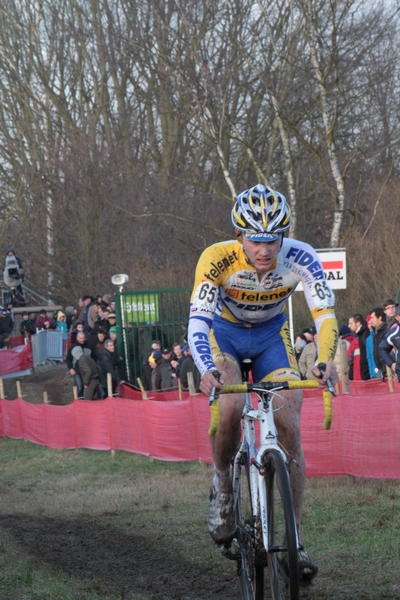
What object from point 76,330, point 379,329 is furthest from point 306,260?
point 76,330

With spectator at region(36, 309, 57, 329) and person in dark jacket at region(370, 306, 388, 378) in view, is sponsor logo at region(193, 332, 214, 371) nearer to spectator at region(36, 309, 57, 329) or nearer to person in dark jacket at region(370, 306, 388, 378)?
person in dark jacket at region(370, 306, 388, 378)

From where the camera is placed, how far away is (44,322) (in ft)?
105

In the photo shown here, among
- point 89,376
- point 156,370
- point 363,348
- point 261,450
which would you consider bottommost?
point 89,376

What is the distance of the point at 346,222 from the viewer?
1232 inches

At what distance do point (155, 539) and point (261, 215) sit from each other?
4.15 meters

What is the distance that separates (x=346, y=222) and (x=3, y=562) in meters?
25.3

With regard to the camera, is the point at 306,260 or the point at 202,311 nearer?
the point at 202,311

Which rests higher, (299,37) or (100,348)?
(299,37)

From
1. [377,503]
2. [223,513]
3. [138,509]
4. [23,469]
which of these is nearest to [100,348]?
[23,469]

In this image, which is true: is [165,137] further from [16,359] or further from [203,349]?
[203,349]

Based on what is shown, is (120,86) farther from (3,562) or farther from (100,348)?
(3,562)

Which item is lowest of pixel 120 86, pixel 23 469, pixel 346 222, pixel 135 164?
pixel 23 469

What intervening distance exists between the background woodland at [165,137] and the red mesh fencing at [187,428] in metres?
8.25

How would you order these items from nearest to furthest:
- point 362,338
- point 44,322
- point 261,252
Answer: point 261,252 → point 362,338 → point 44,322
